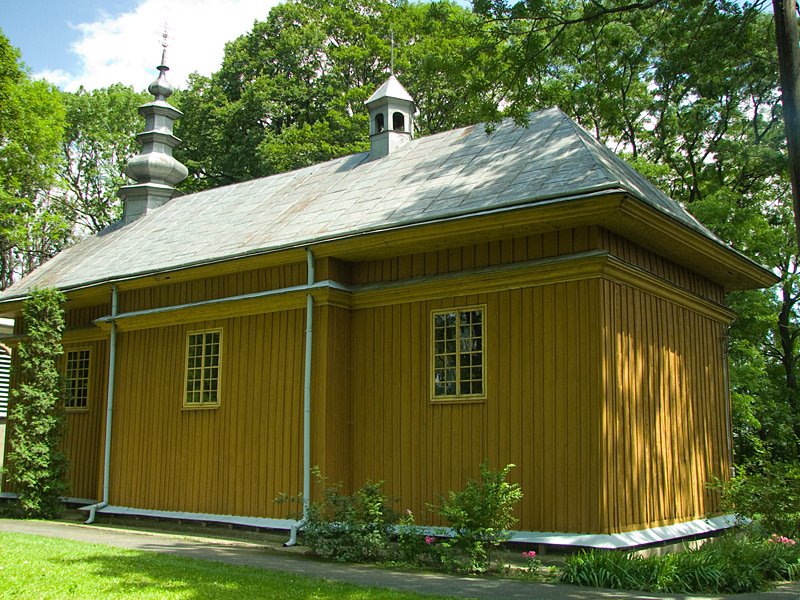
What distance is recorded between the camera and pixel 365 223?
1242 centimetres

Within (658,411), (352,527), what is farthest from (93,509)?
(658,411)

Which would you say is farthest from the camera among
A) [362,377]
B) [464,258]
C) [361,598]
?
[362,377]

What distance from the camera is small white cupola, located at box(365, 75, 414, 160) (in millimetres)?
16547

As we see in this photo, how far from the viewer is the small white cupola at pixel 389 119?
1655 cm

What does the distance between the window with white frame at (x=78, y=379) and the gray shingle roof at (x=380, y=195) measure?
1.46 meters

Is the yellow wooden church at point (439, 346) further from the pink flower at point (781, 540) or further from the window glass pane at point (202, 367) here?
the pink flower at point (781, 540)

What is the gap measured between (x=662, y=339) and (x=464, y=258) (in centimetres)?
301

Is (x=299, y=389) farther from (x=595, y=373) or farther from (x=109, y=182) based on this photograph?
(x=109, y=182)

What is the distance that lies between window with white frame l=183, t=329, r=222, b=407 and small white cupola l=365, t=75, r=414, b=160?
4926 millimetres

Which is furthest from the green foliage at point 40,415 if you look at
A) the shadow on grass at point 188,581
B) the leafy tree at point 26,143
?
the leafy tree at point 26,143

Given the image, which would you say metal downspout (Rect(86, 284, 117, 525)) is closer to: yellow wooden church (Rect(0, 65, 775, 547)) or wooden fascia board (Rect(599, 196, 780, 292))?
yellow wooden church (Rect(0, 65, 775, 547))

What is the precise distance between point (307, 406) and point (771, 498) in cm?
631

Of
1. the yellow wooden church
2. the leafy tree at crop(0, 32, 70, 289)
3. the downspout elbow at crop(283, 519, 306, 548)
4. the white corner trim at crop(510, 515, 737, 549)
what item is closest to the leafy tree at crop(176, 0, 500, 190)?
the leafy tree at crop(0, 32, 70, 289)

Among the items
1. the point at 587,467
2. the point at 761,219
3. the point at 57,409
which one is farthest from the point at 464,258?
the point at 761,219
